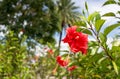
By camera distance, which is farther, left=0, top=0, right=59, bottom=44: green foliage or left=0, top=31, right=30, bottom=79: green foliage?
left=0, top=0, right=59, bottom=44: green foliage

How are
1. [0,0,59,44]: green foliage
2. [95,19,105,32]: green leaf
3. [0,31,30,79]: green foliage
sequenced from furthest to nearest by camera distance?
[0,0,59,44]: green foliage < [0,31,30,79]: green foliage < [95,19,105,32]: green leaf

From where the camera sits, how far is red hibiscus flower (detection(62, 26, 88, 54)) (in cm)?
262

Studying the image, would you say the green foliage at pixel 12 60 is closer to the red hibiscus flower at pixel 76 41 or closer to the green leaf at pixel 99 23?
the red hibiscus flower at pixel 76 41

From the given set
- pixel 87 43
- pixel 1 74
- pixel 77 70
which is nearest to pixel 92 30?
pixel 87 43

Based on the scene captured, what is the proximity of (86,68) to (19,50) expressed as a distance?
349cm

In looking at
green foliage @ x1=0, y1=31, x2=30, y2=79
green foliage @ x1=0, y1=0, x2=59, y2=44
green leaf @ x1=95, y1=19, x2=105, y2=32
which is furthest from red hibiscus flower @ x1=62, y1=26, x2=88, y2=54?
green foliage @ x1=0, y1=0, x2=59, y2=44

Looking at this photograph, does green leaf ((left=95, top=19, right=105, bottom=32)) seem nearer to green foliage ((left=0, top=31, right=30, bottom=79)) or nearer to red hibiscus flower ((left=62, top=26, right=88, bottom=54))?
red hibiscus flower ((left=62, top=26, right=88, bottom=54))

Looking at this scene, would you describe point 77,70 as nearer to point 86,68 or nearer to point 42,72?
point 86,68

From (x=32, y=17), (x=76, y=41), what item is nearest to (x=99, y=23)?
(x=76, y=41)

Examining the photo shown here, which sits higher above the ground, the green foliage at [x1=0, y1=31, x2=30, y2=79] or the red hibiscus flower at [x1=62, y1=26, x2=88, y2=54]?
the red hibiscus flower at [x1=62, y1=26, x2=88, y2=54]

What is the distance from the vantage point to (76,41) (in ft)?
8.74

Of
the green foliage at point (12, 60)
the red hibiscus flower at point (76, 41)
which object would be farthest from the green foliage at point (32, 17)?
the red hibiscus flower at point (76, 41)

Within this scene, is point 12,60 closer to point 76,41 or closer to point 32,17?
point 76,41

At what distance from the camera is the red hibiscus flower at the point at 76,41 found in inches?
103
